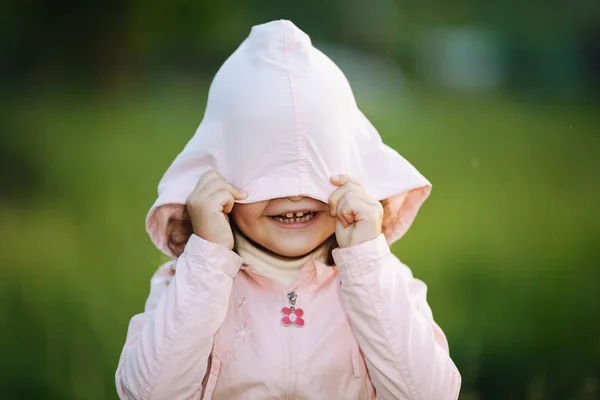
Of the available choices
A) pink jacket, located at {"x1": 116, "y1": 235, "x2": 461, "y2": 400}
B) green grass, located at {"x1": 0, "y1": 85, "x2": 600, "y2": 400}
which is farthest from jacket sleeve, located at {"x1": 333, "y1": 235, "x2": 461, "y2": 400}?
green grass, located at {"x1": 0, "y1": 85, "x2": 600, "y2": 400}

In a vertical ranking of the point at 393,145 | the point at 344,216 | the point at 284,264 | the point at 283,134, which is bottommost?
the point at 393,145

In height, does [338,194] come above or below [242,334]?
above

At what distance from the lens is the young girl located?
107 centimetres

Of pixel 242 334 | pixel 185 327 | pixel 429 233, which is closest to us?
pixel 185 327

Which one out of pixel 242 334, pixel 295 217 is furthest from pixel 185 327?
pixel 295 217

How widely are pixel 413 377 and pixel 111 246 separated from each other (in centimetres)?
139

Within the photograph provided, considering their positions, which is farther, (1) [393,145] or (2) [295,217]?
(1) [393,145]

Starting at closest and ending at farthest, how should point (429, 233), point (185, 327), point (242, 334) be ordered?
1. point (185, 327)
2. point (242, 334)
3. point (429, 233)

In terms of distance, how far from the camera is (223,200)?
111cm

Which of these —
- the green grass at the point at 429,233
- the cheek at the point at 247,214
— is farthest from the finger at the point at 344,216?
the green grass at the point at 429,233

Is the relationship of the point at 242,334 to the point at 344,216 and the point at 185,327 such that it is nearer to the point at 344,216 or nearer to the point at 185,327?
the point at 185,327

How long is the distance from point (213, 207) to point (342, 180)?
19 cm

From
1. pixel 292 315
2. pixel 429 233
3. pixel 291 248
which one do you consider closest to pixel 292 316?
pixel 292 315

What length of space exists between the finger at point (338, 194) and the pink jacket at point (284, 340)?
0.22ft
